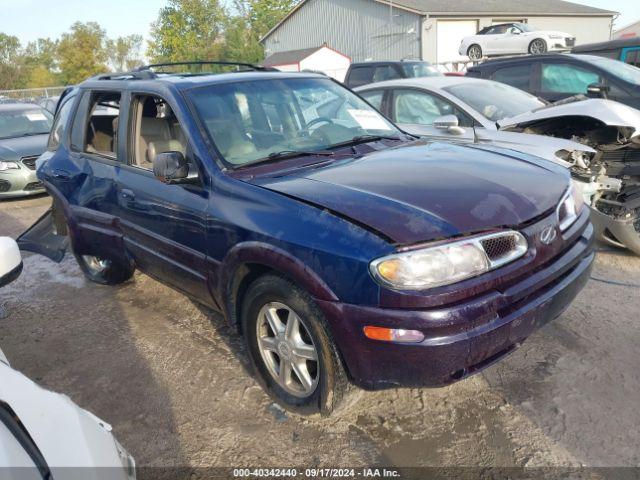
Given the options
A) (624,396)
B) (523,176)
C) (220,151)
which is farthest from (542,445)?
(220,151)

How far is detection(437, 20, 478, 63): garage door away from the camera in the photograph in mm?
28828

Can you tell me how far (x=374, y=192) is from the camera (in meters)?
2.63

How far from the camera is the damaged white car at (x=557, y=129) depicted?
4656mm

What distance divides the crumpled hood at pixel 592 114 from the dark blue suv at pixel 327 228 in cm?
191

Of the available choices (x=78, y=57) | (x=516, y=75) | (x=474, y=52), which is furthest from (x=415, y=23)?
(x=78, y=57)

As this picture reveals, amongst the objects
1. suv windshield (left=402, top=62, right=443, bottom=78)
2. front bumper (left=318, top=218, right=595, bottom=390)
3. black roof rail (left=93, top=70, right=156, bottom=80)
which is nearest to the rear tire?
black roof rail (left=93, top=70, right=156, bottom=80)

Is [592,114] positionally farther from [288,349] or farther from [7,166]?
[7,166]

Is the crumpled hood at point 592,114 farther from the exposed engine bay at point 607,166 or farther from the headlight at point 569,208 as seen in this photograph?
the headlight at point 569,208

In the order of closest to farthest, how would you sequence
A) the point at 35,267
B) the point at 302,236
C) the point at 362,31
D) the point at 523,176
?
the point at 302,236, the point at 523,176, the point at 35,267, the point at 362,31

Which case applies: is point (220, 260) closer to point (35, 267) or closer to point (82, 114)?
point (82, 114)

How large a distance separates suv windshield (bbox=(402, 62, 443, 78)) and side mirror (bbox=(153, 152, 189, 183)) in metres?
8.81

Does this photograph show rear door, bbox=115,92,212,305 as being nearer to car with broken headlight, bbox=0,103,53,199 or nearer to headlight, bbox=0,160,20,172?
car with broken headlight, bbox=0,103,53,199

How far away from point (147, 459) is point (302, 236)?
4.52 feet

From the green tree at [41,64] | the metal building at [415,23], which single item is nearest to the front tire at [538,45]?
the metal building at [415,23]
